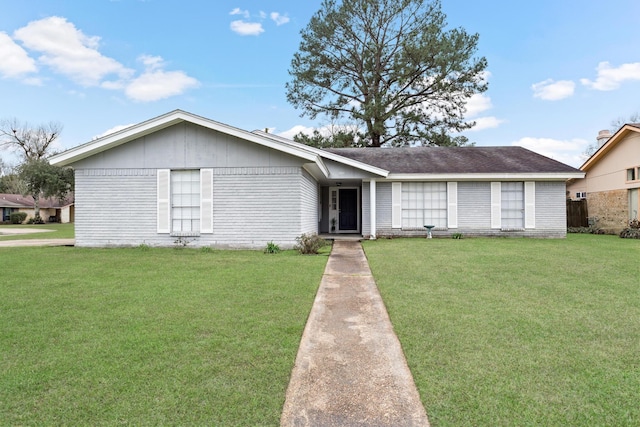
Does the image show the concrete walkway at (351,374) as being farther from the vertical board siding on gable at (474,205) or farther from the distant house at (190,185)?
the vertical board siding on gable at (474,205)

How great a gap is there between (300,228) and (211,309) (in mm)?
6457

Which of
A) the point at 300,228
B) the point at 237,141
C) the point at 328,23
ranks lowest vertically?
the point at 300,228

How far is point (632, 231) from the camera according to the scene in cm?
1475

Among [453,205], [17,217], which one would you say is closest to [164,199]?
[453,205]

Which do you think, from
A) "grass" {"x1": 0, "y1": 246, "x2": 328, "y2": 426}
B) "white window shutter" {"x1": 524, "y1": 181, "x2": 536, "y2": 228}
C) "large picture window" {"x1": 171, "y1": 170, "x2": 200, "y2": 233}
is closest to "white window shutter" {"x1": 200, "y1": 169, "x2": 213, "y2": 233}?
"large picture window" {"x1": 171, "y1": 170, "x2": 200, "y2": 233}

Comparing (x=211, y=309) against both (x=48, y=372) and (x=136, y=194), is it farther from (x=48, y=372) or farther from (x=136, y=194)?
(x=136, y=194)

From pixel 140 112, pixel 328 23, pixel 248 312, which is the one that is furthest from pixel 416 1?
pixel 248 312

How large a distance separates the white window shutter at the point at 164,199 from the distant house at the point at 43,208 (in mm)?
40782

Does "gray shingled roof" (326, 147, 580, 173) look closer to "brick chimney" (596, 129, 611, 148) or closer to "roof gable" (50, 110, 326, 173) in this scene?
"roof gable" (50, 110, 326, 173)

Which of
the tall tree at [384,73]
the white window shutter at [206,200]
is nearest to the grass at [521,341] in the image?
the white window shutter at [206,200]

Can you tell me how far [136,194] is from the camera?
36.4 feet

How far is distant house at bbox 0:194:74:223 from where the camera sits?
136ft

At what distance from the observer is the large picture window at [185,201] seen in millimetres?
11070

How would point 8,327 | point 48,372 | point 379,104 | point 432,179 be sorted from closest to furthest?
1. point 48,372
2. point 8,327
3. point 432,179
4. point 379,104
